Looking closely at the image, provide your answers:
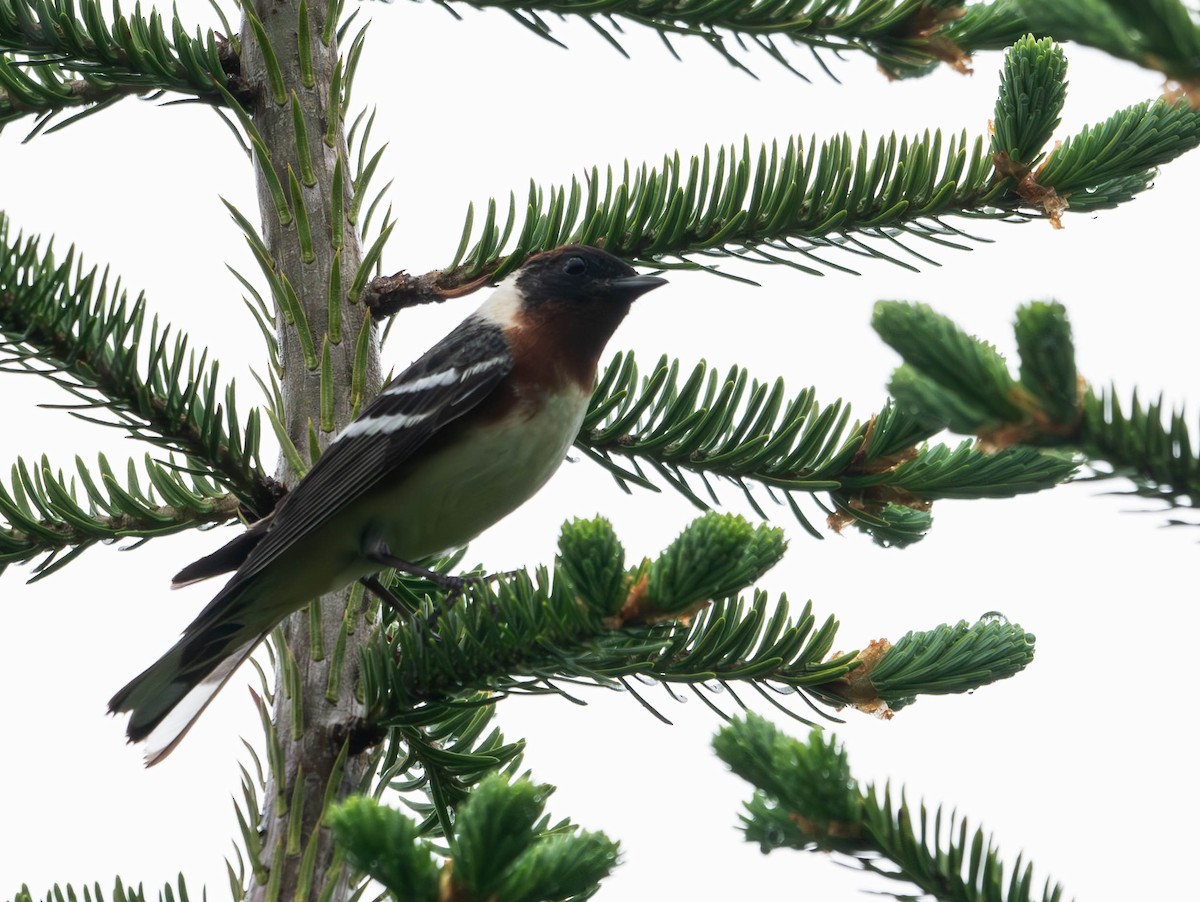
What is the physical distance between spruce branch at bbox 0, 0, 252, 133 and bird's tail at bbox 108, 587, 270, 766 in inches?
53.7

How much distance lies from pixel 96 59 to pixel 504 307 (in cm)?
176

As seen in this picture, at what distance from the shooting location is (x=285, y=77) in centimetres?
335

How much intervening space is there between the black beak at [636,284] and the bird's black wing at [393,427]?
441mm

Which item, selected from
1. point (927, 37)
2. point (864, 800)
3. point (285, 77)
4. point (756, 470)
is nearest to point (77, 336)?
point (285, 77)

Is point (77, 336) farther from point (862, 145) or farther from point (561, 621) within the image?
point (862, 145)

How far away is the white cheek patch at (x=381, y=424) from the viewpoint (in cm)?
308

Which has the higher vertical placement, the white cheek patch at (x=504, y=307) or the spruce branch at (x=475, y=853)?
the white cheek patch at (x=504, y=307)

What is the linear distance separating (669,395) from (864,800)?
1763 millimetres

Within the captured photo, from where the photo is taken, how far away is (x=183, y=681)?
136 inches

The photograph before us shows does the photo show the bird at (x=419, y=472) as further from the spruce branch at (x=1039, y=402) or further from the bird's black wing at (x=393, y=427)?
the spruce branch at (x=1039, y=402)

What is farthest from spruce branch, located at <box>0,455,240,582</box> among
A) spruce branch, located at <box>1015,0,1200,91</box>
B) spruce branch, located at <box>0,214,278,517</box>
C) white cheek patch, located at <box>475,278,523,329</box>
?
spruce branch, located at <box>1015,0,1200,91</box>

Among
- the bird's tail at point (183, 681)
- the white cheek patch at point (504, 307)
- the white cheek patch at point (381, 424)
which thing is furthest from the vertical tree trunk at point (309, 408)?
the white cheek patch at point (504, 307)

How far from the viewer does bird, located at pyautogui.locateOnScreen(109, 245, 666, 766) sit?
11.0ft

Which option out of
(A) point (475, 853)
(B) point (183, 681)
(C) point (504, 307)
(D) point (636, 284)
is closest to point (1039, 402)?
(A) point (475, 853)
